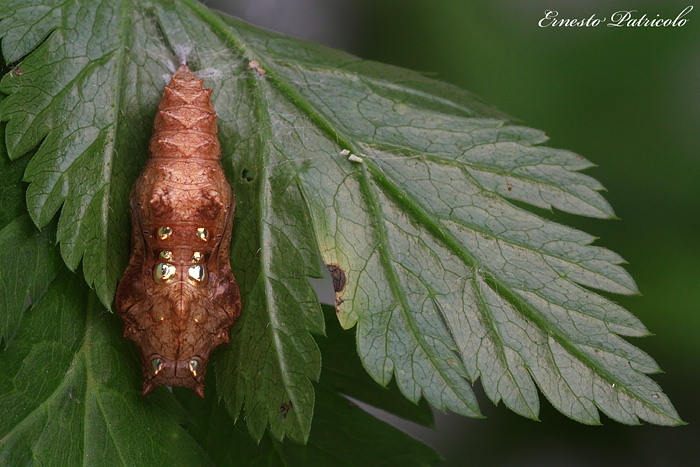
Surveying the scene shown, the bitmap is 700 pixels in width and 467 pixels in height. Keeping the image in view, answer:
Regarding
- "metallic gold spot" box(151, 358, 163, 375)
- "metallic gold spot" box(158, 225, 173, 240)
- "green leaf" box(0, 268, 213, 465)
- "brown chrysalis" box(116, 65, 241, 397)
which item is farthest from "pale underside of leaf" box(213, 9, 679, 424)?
"green leaf" box(0, 268, 213, 465)

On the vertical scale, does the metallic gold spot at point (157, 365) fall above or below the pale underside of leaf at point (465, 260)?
below

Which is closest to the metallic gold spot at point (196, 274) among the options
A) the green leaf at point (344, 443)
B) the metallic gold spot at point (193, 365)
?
the metallic gold spot at point (193, 365)

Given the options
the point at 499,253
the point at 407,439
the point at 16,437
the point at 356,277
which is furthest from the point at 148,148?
the point at 407,439

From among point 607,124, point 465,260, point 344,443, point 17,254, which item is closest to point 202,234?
point 17,254

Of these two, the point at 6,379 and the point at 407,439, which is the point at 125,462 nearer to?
the point at 6,379

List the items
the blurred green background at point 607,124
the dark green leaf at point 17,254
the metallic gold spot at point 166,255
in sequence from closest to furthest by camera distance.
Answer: the dark green leaf at point 17,254, the metallic gold spot at point 166,255, the blurred green background at point 607,124

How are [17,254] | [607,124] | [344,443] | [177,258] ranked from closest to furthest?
[17,254], [177,258], [344,443], [607,124]

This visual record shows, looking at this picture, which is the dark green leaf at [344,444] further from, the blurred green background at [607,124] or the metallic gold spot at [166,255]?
the blurred green background at [607,124]

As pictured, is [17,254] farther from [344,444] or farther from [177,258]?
[344,444]
